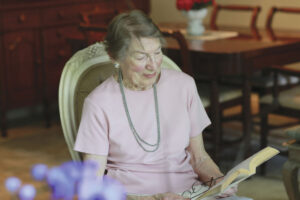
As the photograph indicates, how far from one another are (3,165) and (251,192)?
158cm

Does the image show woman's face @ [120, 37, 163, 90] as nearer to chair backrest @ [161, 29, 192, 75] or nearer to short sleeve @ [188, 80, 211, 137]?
short sleeve @ [188, 80, 211, 137]

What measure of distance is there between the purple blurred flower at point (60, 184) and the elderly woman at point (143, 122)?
1019 millimetres

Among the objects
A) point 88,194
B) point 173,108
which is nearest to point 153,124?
point 173,108

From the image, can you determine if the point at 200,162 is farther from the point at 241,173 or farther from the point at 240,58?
the point at 240,58

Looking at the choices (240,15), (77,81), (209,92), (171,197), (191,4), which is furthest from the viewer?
(240,15)

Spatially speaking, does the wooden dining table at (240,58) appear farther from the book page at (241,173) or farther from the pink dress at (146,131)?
the book page at (241,173)

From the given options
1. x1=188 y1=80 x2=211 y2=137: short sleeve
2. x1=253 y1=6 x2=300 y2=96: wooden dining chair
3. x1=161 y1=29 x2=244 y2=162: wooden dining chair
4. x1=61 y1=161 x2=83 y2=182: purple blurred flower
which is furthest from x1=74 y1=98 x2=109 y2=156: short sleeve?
x1=253 y1=6 x2=300 y2=96: wooden dining chair

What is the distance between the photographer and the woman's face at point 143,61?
1.78 m

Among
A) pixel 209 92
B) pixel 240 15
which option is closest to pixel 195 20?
pixel 209 92

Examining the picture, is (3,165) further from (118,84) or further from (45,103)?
(118,84)

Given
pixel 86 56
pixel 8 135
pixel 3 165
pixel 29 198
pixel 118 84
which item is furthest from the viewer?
pixel 8 135

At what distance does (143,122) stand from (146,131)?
0.03 metres

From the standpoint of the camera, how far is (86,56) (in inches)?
80.4

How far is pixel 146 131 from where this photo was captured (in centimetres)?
187
